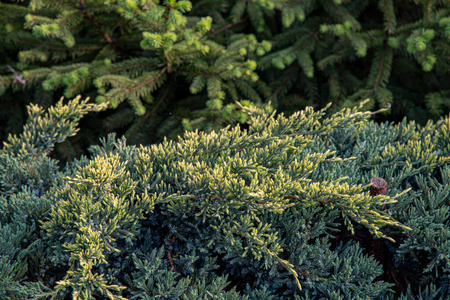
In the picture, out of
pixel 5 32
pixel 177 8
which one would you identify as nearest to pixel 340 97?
pixel 177 8

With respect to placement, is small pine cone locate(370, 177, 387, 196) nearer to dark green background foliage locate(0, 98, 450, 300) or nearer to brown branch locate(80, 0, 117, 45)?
dark green background foliage locate(0, 98, 450, 300)

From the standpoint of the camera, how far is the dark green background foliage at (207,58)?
2768 mm

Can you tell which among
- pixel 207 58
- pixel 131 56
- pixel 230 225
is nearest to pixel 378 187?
pixel 230 225

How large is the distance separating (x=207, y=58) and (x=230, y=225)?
1.69 meters

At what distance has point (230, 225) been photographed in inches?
67.8

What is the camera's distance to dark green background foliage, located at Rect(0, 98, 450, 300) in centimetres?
157

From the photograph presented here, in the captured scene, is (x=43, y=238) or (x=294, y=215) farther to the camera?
(x=294, y=215)

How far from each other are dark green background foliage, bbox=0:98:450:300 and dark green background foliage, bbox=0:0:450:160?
100cm

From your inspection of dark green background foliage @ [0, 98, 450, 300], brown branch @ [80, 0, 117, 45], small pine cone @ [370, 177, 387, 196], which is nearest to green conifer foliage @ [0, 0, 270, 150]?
brown branch @ [80, 0, 117, 45]

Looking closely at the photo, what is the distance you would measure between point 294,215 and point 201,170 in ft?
1.62

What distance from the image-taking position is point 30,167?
2.08 meters

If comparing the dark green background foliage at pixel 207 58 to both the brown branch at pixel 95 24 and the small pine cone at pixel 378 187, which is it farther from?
the small pine cone at pixel 378 187

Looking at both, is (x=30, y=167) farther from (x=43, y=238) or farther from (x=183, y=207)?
(x=183, y=207)

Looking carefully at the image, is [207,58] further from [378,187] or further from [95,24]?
[378,187]
